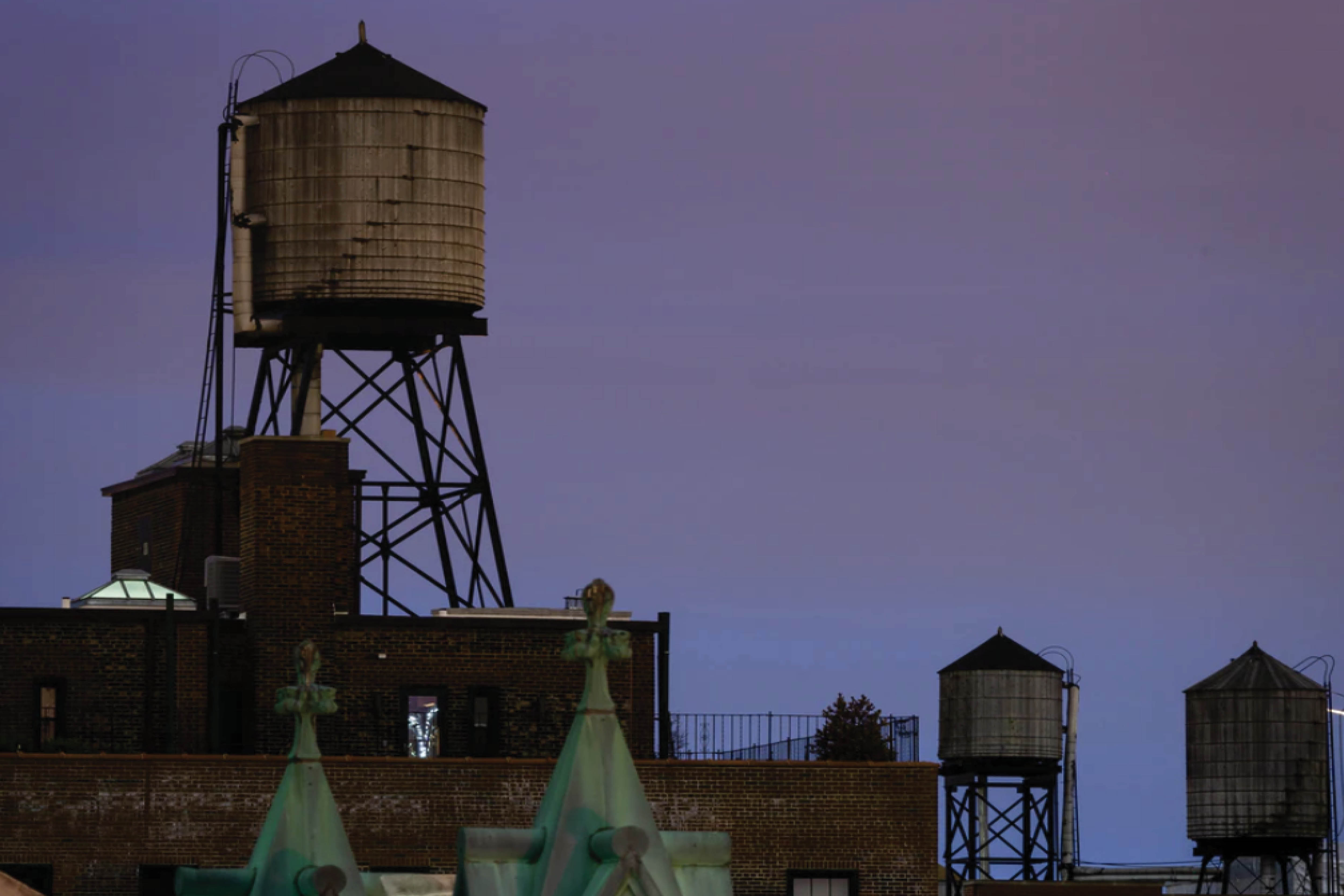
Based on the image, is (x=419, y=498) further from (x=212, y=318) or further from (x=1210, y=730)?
(x=1210, y=730)

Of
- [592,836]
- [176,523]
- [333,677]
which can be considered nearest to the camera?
[592,836]

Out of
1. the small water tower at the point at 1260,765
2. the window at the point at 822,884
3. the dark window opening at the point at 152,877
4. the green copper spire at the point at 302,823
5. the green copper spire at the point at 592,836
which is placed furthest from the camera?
the small water tower at the point at 1260,765

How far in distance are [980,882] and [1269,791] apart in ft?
30.1

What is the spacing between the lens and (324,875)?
30234 mm

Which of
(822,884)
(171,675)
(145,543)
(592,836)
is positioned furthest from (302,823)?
(145,543)

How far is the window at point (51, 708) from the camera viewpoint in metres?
61.9

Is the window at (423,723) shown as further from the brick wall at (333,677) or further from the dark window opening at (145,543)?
the dark window opening at (145,543)

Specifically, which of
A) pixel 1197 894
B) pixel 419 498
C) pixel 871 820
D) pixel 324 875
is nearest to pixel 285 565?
pixel 419 498

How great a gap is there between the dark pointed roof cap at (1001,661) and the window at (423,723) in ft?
37.1

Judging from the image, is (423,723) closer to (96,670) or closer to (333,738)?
(333,738)

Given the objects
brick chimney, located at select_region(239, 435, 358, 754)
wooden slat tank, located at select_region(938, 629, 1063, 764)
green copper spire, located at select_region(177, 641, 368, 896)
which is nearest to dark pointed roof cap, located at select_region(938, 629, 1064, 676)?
wooden slat tank, located at select_region(938, 629, 1063, 764)

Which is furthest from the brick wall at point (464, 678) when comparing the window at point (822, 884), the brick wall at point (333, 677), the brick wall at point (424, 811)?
the window at point (822, 884)

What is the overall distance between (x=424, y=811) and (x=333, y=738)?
9.41ft

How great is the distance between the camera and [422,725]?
63.2 meters
